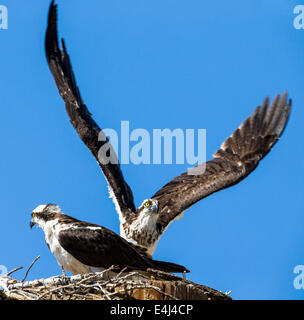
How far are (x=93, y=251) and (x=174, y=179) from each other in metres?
4.77

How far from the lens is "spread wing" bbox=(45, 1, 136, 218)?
1206cm

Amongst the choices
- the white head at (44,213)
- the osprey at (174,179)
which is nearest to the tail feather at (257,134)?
the osprey at (174,179)

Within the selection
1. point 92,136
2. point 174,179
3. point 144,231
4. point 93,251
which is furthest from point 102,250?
point 174,179

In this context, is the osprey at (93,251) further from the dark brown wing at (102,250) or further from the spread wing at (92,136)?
the spread wing at (92,136)

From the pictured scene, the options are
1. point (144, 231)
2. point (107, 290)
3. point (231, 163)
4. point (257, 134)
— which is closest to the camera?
point (107, 290)

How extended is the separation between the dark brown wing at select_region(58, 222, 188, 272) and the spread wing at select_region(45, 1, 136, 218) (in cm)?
319

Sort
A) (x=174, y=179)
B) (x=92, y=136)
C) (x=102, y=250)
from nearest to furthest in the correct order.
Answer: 1. (x=102, y=250)
2. (x=92, y=136)
3. (x=174, y=179)

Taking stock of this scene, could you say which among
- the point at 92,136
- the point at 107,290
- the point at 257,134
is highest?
the point at 257,134

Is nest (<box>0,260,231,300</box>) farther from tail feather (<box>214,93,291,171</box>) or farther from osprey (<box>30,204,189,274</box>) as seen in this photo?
tail feather (<box>214,93,291,171</box>)

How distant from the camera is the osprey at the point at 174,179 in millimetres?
11328

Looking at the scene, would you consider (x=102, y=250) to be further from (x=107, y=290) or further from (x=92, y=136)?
(x=92, y=136)

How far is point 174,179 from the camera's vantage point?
13.1m
